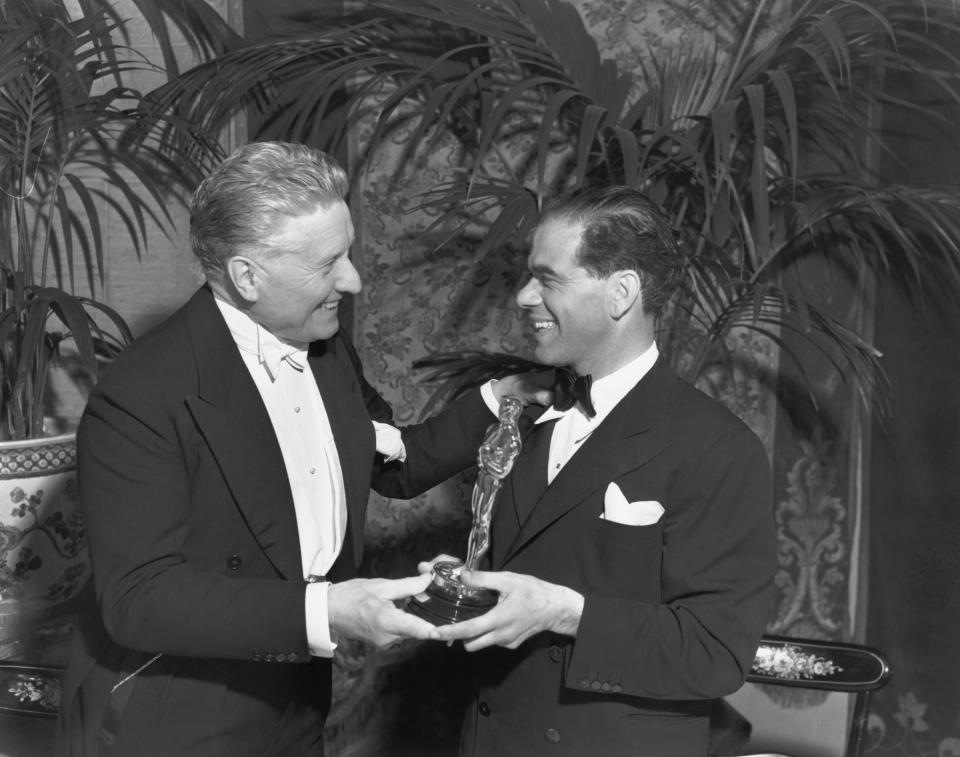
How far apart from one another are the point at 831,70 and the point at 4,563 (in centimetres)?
233

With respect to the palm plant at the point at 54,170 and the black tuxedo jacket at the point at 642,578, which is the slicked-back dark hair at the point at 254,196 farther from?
the palm plant at the point at 54,170

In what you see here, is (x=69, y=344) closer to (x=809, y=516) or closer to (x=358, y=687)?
(x=358, y=687)

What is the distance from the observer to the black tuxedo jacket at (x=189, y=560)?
1.68m

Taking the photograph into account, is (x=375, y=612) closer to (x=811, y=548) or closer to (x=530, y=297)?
(x=530, y=297)

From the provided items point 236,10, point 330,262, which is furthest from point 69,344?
point 330,262

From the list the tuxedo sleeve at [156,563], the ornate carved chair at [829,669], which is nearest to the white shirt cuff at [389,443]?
the tuxedo sleeve at [156,563]

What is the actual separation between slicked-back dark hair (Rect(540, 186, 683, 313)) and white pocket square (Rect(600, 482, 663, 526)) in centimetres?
33

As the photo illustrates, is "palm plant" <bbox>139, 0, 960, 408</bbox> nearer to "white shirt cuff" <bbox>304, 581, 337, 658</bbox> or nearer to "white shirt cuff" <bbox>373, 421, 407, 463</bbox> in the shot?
"white shirt cuff" <bbox>373, 421, 407, 463</bbox>

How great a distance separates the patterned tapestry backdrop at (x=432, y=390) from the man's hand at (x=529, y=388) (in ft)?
3.03

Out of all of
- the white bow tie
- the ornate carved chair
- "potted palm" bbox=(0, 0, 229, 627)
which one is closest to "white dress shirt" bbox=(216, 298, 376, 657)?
the white bow tie

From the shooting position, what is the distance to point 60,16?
111 inches

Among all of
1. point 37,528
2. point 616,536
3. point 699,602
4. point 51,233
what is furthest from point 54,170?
point 699,602

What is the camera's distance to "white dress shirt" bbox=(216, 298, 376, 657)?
75.9 inches

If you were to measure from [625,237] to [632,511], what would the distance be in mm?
450
